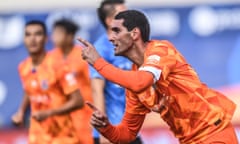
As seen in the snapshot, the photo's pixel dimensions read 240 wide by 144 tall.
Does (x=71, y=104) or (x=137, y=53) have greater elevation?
(x=137, y=53)

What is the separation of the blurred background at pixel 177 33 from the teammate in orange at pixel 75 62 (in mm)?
596

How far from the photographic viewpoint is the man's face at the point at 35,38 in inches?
389

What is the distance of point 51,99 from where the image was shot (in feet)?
31.7

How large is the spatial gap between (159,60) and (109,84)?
2.42m

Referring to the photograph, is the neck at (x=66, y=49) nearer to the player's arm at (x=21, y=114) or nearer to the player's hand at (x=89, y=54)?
the player's arm at (x=21, y=114)

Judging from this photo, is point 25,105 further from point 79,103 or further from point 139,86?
point 139,86

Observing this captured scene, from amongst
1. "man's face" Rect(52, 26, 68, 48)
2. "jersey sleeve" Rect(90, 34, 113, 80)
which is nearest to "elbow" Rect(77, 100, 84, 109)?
"jersey sleeve" Rect(90, 34, 113, 80)

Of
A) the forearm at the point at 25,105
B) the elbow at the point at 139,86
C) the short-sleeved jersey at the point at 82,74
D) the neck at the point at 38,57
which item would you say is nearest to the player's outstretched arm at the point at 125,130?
the elbow at the point at 139,86

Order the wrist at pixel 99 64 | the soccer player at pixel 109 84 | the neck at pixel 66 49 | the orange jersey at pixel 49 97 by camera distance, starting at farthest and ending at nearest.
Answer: the neck at pixel 66 49
the orange jersey at pixel 49 97
the soccer player at pixel 109 84
the wrist at pixel 99 64

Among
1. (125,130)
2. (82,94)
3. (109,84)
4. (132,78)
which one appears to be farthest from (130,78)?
(82,94)

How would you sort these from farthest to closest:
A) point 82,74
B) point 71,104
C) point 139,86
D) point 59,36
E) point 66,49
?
point 59,36 < point 66,49 < point 82,74 < point 71,104 < point 139,86

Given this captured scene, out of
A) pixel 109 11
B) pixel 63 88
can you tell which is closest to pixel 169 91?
pixel 109 11

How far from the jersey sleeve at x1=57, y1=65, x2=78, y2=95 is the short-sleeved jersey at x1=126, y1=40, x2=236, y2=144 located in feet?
9.74

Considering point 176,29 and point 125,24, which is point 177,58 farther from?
point 176,29
